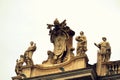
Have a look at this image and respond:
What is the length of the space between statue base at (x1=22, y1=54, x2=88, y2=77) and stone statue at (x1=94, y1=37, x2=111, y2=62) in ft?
3.64

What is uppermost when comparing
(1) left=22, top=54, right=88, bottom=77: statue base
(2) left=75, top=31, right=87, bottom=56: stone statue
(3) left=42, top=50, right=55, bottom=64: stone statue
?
(2) left=75, top=31, right=87, bottom=56: stone statue

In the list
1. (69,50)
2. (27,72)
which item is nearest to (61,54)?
(69,50)

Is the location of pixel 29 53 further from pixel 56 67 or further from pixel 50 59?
pixel 56 67

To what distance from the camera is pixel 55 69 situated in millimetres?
30812

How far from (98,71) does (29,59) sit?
5047mm

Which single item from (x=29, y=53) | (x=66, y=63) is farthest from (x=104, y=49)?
(x=29, y=53)

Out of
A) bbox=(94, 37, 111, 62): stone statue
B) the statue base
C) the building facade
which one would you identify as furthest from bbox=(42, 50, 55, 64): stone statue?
bbox=(94, 37, 111, 62): stone statue

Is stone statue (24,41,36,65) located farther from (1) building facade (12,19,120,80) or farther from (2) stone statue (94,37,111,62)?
(2) stone statue (94,37,111,62)

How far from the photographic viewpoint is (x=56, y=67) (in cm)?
3084

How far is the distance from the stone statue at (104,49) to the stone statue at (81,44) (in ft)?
2.92

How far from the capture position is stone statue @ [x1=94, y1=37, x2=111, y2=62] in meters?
30.1

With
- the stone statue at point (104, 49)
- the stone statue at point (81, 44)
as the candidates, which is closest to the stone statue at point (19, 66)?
the stone statue at point (81, 44)

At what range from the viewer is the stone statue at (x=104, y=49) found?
3014 cm

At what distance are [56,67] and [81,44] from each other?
2.15 metres
